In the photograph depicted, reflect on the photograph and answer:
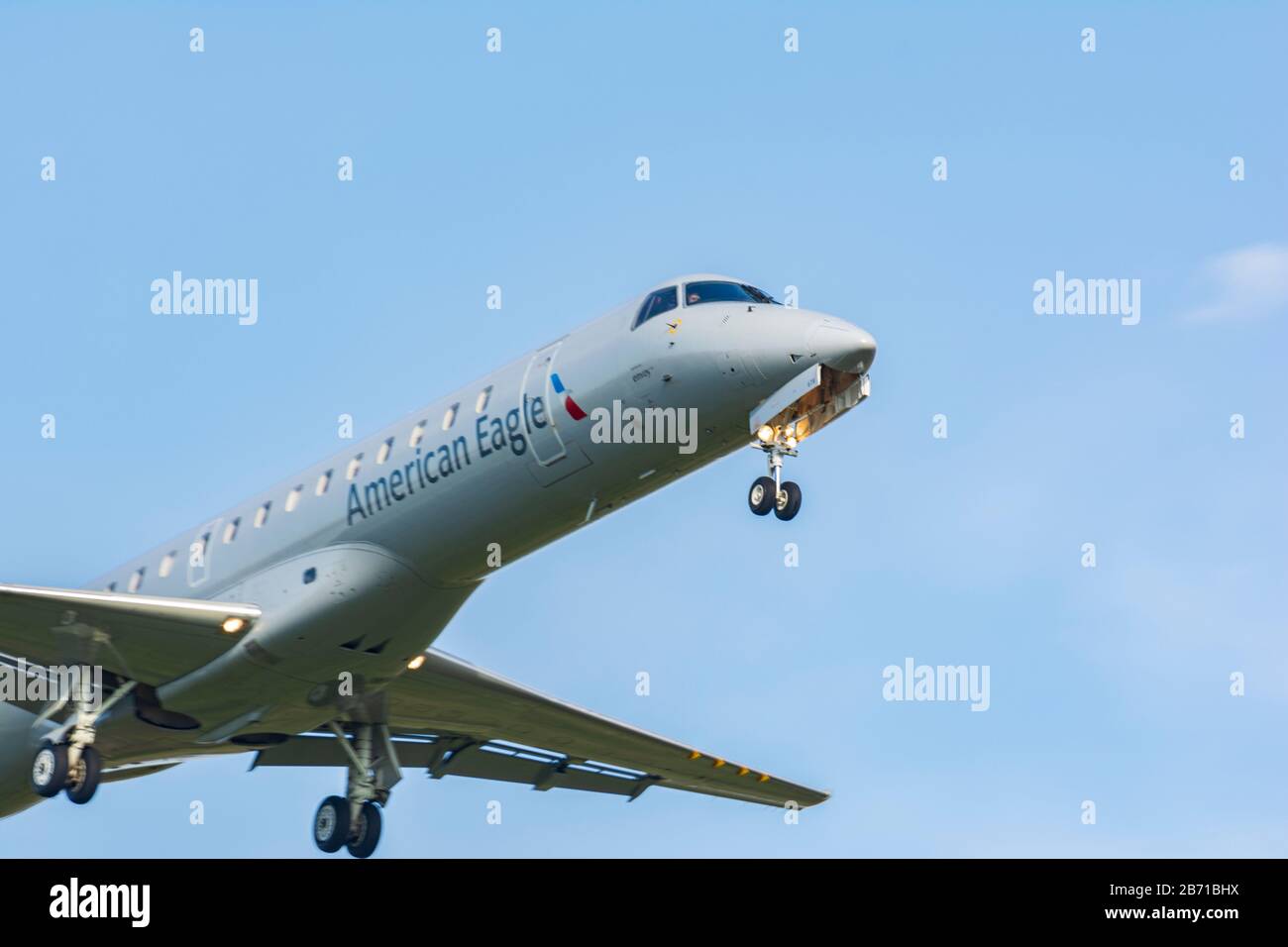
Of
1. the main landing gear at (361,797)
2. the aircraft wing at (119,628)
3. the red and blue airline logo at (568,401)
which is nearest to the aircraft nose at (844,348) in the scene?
the red and blue airline logo at (568,401)

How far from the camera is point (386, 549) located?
27734 millimetres

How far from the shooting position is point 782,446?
85.0 feet

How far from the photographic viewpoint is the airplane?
2586 cm

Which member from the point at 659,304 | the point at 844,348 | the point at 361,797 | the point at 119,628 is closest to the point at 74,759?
the point at 119,628

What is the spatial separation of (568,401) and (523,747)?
10.9m

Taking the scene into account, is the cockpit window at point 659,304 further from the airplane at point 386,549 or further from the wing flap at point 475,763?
the wing flap at point 475,763

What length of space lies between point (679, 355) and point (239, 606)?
7662mm

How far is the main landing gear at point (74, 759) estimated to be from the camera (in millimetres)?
28391

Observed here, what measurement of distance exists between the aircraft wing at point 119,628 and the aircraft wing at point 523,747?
13.5 ft

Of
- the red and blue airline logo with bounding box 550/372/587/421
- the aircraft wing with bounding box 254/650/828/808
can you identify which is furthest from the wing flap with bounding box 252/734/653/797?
the red and blue airline logo with bounding box 550/372/587/421

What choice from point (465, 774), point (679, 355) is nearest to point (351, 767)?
point (465, 774)

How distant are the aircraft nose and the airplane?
0.09 ft

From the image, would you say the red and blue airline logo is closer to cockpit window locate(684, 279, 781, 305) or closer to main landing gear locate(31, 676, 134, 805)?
cockpit window locate(684, 279, 781, 305)

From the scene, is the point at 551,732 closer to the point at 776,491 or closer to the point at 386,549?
the point at 386,549
